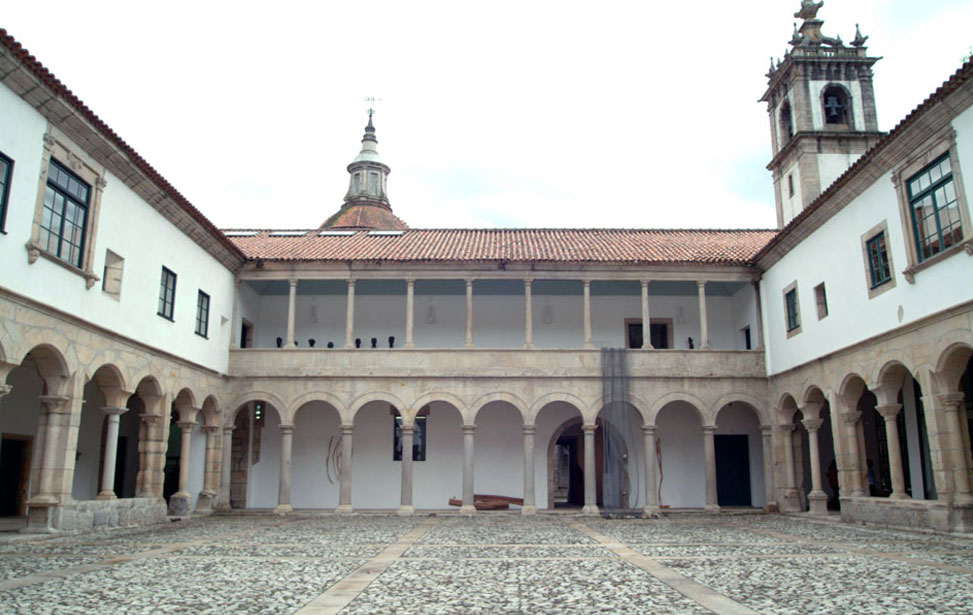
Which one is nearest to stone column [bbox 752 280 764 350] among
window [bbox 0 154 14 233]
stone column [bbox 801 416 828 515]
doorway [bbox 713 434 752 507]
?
stone column [bbox 801 416 828 515]

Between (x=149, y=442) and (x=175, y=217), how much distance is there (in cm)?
479

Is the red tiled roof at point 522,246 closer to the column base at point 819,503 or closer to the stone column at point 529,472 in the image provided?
the stone column at point 529,472

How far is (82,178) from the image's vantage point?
13.1m

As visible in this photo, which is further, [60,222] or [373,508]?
[373,508]

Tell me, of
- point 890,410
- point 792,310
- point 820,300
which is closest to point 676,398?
point 792,310

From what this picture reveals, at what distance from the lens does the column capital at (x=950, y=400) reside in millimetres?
12438

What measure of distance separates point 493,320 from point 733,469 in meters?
8.10

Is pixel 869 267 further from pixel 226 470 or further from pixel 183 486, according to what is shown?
pixel 226 470

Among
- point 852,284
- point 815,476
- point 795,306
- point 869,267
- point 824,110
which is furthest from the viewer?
point 824,110

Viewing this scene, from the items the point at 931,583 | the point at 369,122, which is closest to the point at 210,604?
the point at 931,583

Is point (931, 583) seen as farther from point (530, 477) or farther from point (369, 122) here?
point (369, 122)

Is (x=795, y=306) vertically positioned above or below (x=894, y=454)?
above

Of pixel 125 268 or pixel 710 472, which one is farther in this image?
pixel 710 472

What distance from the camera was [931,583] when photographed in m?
7.44
